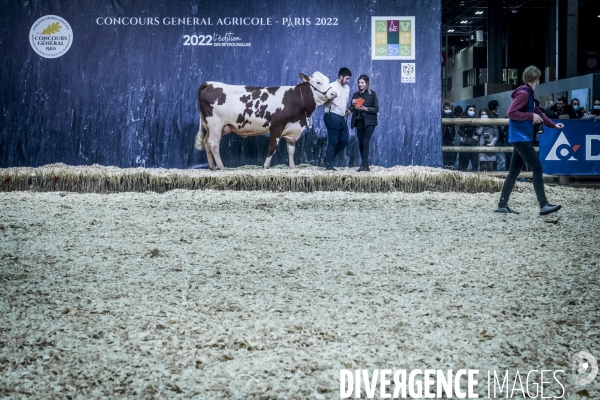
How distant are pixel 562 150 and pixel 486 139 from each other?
Answer: 211cm

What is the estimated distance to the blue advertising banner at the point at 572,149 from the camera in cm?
1160

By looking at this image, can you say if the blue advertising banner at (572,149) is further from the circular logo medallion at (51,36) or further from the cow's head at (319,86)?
the circular logo medallion at (51,36)

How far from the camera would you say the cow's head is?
11672mm

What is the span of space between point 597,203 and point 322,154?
192 inches

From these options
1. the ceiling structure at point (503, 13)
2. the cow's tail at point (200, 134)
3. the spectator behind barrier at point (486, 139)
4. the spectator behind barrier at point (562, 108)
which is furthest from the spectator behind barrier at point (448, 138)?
the ceiling structure at point (503, 13)

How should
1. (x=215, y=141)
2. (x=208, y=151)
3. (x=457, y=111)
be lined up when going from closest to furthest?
(x=215, y=141) → (x=208, y=151) → (x=457, y=111)

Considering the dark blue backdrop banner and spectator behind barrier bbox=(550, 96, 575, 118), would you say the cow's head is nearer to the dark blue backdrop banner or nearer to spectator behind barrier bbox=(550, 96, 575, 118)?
the dark blue backdrop banner

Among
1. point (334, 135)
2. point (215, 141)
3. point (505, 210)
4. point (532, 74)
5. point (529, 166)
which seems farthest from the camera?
point (215, 141)

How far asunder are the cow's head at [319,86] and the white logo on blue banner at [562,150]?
3.77 meters

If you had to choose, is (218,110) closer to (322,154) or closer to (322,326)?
(322,154)

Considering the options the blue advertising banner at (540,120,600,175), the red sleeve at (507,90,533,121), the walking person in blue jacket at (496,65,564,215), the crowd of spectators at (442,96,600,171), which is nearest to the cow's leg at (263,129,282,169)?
the crowd of spectators at (442,96,600,171)

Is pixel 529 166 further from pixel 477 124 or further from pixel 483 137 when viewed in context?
pixel 483 137

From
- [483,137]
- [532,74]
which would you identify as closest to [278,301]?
[532,74]

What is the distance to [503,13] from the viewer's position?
32719 millimetres
